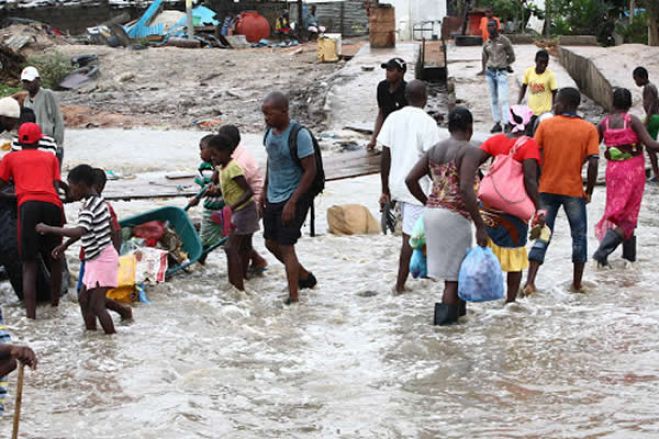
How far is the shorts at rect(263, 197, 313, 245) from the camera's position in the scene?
8.44 metres

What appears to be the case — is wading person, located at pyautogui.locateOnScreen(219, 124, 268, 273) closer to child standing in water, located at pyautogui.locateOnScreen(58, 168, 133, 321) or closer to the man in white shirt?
the man in white shirt

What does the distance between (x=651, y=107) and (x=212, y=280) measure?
6283 mm

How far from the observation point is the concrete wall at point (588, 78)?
1856 cm

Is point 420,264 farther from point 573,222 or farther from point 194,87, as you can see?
point 194,87

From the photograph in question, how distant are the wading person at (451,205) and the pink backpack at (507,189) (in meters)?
0.30

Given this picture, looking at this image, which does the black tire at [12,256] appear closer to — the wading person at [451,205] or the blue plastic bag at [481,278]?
the wading person at [451,205]

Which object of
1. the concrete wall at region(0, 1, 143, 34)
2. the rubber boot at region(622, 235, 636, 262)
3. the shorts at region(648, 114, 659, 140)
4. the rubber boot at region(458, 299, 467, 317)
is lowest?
the rubber boot at region(458, 299, 467, 317)

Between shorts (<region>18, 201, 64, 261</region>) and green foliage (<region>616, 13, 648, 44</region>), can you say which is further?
green foliage (<region>616, 13, 648, 44</region>)

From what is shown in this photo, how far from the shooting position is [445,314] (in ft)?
25.8

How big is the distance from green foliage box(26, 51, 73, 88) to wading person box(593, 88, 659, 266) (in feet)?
67.9

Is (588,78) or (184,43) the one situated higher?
(184,43)

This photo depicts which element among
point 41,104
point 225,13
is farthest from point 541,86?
point 225,13

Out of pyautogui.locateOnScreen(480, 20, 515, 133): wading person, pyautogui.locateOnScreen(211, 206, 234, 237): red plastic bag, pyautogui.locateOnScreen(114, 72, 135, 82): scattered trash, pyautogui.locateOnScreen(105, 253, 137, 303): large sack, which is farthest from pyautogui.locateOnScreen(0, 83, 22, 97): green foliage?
pyautogui.locateOnScreen(105, 253, 137, 303): large sack

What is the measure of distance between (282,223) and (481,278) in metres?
1.74
